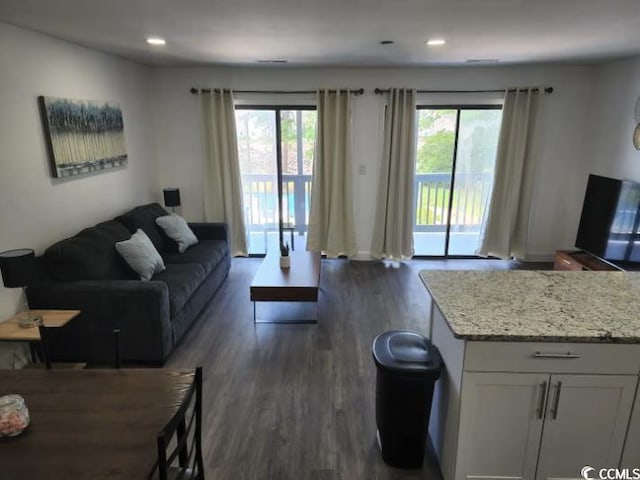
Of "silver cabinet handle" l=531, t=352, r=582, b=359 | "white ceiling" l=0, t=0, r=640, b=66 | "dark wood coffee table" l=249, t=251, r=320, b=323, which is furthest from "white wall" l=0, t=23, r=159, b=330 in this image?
"silver cabinet handle" l=531, t=352, r=582, b=359

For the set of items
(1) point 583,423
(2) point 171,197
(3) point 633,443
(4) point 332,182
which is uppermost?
(4) point 332,182

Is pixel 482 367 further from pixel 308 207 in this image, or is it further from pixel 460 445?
pixel 308 207

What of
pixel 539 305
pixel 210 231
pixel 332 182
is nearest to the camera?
pixel 539 305

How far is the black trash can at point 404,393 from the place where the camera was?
2.00 m

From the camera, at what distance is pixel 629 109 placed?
176 inches

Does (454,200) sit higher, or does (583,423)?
(454,200)

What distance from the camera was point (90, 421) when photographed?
149 centimetres

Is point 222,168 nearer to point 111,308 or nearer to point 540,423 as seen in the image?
point 111,308

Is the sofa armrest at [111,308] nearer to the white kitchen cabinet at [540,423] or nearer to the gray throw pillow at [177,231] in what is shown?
the gray throw pillow at [177,231]

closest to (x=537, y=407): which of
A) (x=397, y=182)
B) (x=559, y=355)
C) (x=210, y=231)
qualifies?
(x=559, y=355)

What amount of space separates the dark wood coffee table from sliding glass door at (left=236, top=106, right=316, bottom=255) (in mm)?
1453

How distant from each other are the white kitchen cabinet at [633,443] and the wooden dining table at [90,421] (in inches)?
77.3

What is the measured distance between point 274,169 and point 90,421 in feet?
14.5

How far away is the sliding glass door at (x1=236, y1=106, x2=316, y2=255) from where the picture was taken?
5.43m
